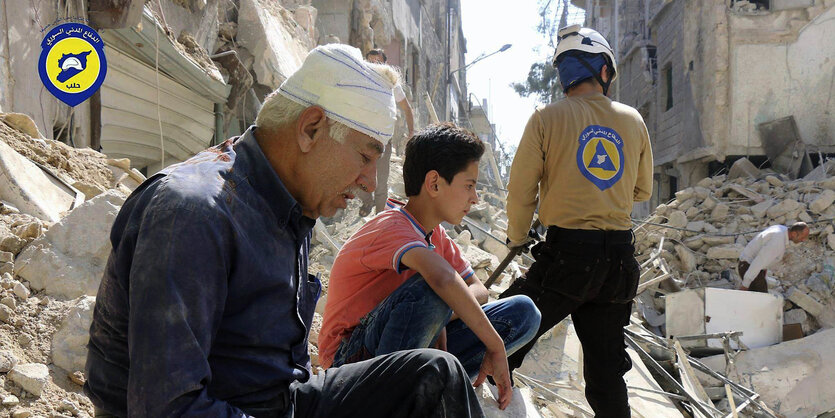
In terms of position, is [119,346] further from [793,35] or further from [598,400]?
[793,35]

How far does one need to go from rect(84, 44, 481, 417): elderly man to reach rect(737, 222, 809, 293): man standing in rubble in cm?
800

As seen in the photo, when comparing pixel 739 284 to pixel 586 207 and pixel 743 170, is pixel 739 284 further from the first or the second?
pixel 586 207

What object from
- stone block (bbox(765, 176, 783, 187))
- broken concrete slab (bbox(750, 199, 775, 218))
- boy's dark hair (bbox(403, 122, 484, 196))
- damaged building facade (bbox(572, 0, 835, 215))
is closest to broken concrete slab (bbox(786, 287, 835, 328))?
broken concrete slab (bbox(750, 199, 775, 218))

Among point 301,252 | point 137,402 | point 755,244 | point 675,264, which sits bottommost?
point 675,264

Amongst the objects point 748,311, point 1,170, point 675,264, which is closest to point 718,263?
point 675,264

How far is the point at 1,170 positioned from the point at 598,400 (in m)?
3.08

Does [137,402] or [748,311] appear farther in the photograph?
[748,311]

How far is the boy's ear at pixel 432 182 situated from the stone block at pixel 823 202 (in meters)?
11.0

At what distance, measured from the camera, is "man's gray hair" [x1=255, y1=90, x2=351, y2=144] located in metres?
1.49

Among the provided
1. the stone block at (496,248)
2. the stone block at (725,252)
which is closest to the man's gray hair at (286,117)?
the stone block at (496,248)

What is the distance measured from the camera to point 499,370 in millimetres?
2117

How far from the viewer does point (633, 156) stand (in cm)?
303

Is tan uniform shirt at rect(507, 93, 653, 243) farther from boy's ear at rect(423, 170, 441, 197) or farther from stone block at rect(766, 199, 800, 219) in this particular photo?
stone block at rect(766, 199, 800, 219)

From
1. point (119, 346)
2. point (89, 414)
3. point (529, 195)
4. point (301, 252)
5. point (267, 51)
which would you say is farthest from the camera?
point (267, 51)
